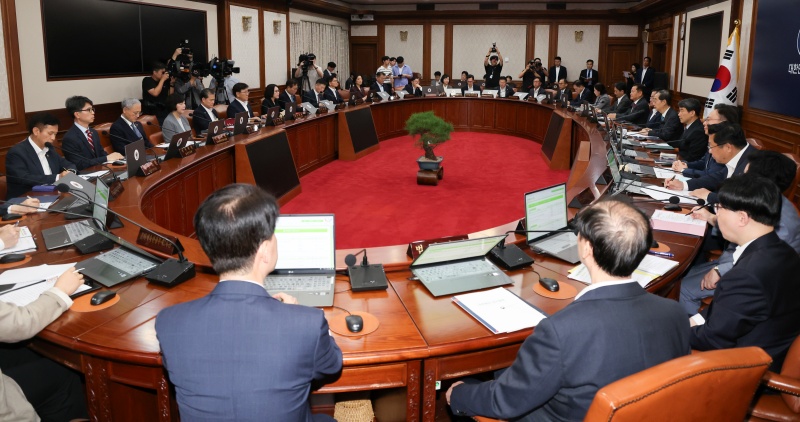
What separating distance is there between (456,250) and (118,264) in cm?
143

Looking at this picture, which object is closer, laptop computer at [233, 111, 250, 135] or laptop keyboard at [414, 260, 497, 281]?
laptop keyboard at [414, 260, 497, 281]

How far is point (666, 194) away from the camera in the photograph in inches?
151

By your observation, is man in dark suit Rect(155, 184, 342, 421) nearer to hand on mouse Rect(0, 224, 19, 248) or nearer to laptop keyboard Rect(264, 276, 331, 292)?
laptop keyboard Rect(264, 276, 331, 292)

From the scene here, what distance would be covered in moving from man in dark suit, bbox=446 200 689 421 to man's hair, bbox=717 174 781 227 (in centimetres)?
84

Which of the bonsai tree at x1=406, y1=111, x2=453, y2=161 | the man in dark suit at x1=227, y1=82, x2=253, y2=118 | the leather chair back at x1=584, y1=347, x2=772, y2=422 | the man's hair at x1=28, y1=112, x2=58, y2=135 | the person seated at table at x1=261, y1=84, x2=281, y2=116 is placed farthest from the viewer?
the person seated at table at x1=261, y1=84, x2=281, y2=116

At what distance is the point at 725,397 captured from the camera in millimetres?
1312

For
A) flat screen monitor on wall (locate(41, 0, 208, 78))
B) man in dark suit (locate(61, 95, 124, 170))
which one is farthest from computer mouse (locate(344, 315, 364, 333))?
flat screen monitor on wall (locate(41, 0, 208, 78))

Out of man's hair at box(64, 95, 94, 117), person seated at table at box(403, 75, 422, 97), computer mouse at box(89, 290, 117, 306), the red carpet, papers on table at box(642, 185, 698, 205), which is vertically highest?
person seated at table at box(403, 75, 422, 97)

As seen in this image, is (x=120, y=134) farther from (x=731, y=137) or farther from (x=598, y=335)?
(x=598, y=335)

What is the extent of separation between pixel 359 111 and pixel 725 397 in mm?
7863

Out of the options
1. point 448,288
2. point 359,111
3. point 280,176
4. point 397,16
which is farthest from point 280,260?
point 397,16

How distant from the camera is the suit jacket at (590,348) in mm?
1419

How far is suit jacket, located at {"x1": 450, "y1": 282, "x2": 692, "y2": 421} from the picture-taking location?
4.66 ft

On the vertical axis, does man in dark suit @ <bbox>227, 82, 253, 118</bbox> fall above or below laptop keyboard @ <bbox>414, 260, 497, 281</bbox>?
above
